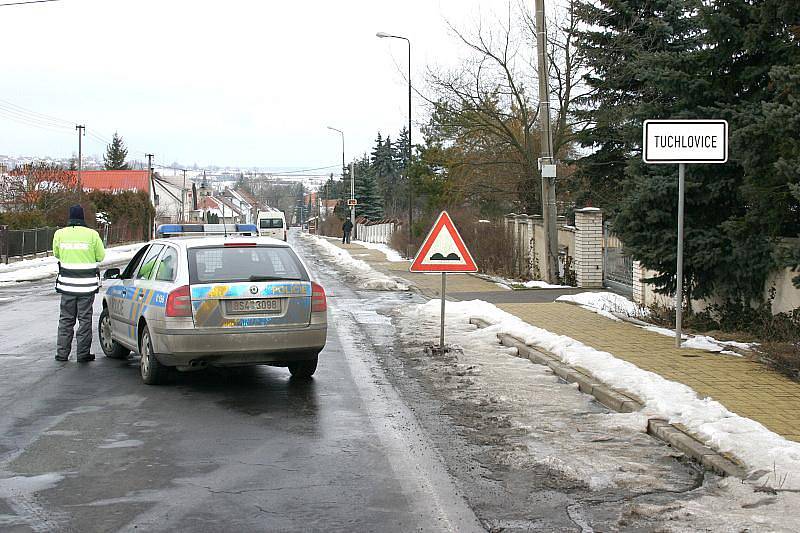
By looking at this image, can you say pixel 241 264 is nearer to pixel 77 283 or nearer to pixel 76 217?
pixel 77 283

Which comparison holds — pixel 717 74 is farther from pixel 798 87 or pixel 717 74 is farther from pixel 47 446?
pixel 47 446

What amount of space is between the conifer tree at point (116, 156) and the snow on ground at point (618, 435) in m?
131

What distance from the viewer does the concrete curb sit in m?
6.46

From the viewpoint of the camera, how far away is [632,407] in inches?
330

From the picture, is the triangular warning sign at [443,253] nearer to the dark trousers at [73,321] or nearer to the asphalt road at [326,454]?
the asphalt road at [326,454]

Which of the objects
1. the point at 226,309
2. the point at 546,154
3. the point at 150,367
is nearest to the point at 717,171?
the point at 226,309

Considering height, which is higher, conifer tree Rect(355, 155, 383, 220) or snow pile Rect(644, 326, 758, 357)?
conifer tree Rect(355, 155, 383, 220)

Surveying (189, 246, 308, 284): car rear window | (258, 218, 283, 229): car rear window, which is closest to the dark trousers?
(189, 246, 308, 284): car rear window

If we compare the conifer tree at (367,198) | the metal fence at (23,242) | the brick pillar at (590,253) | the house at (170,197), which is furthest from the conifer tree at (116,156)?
the brick pillar at (590,253)

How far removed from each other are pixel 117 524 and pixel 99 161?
160 metres

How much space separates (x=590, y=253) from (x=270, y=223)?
4236 cm

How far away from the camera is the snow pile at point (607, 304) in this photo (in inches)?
634

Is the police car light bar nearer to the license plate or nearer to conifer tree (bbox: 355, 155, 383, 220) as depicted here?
the license plate

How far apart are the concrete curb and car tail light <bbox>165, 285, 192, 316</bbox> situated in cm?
400
